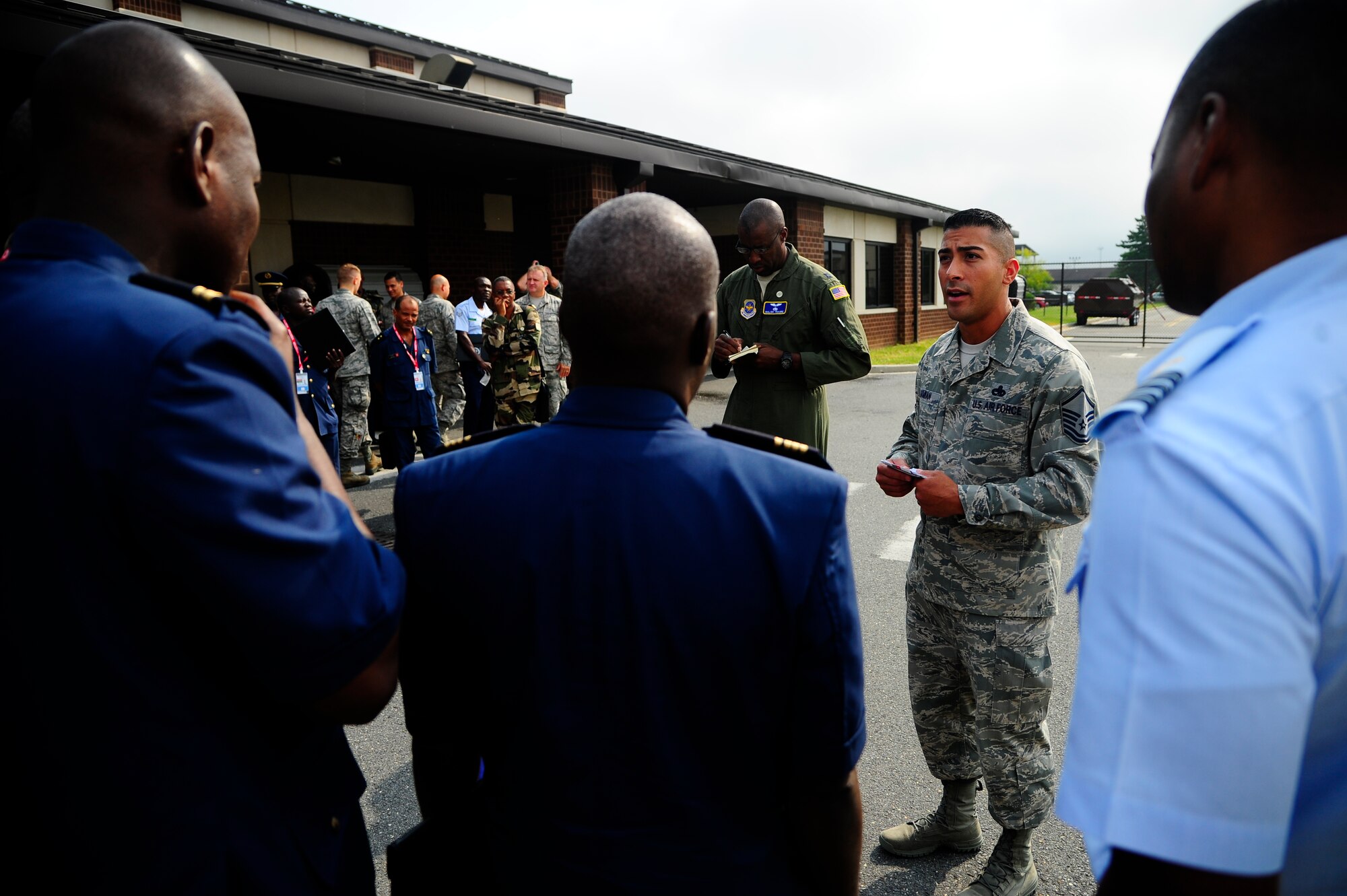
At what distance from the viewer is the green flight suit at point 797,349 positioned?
14.3 ft

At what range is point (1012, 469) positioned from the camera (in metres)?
2.70

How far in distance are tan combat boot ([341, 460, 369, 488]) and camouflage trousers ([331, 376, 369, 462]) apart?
65mm

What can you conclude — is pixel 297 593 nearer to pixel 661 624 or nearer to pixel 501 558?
pixel 501 558

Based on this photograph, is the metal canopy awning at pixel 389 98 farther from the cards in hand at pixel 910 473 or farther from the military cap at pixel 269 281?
the cards in hand at pixel 910 473

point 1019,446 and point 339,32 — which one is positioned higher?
point 339,32

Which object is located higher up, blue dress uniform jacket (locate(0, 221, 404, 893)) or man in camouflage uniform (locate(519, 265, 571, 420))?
man in camouflage uniform (locate(519, 265, 571, 420))

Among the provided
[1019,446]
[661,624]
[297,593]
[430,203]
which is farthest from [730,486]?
[430,203]

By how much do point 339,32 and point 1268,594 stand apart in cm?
2141

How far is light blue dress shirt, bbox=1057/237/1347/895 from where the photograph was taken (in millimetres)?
745

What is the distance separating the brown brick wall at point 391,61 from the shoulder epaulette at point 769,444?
68.9 ft

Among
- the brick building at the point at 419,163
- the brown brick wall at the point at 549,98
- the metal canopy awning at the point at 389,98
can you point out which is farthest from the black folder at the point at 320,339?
the brown brick wall at the point at 549,98

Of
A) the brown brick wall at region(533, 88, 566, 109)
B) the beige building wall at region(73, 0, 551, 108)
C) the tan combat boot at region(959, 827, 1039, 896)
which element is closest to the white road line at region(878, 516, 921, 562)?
the tan combat boot at region(959, 827, 1039, 896)

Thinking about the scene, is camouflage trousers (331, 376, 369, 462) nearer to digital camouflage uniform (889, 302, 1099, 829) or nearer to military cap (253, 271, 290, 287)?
military cap (253, 271, 290, 287)

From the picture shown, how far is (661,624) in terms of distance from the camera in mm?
1163
